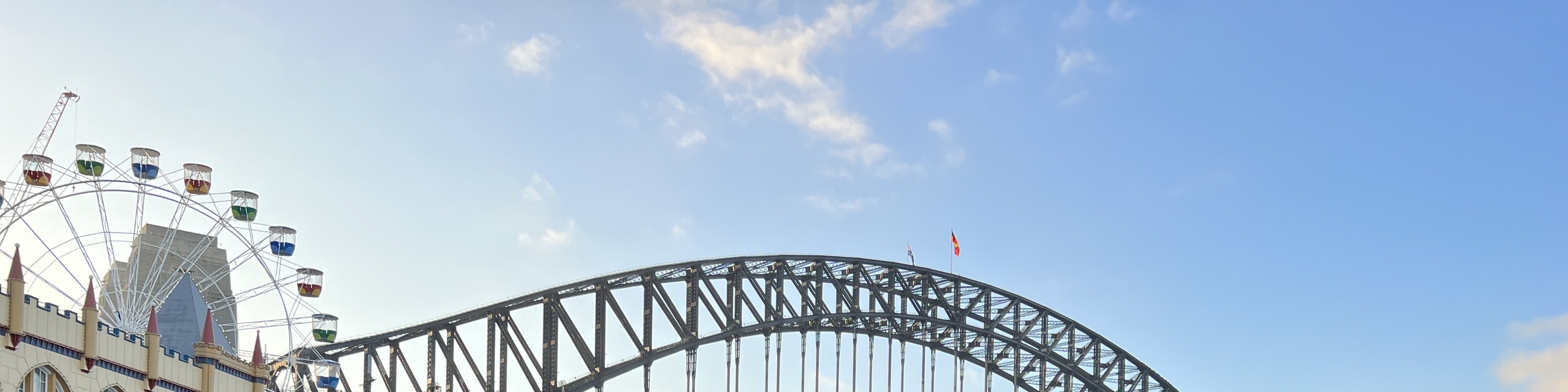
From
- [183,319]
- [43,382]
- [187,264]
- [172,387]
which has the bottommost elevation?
[43,382]

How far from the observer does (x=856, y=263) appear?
114 m

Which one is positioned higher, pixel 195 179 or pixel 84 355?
pixel 195 179

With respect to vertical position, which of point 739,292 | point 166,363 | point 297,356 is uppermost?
point 739,292

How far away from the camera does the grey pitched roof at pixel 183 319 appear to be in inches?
2643

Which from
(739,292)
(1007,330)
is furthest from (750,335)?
(1007,330)

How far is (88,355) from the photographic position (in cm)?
5175

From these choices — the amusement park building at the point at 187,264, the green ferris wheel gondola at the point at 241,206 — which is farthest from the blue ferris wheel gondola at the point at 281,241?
the amusement park building at the point at 187,264

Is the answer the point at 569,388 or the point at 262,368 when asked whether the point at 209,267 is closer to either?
the point at 569,388

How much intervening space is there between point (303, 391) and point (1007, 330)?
6093 cm

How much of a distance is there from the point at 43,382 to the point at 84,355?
1559 mm

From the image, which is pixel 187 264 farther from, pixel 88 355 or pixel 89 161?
pixel 88 355

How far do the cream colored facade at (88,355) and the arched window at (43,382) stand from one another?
3.7 inches

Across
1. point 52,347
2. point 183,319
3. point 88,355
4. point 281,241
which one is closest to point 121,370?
point 88,355

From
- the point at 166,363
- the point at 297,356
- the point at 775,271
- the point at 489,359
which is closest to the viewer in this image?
the point at 166,363
